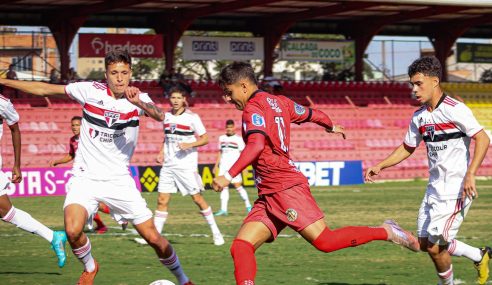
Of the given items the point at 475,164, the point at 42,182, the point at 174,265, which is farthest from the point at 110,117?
the point at 42,182

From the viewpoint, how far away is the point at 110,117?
9375mm

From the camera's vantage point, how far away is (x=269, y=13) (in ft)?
133

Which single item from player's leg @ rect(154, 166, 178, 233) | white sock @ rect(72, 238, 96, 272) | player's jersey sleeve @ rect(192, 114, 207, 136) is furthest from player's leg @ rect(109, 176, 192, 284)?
player's jersey sleeve @ rect(192, 114, 207, 136)

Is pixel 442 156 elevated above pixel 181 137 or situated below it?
above

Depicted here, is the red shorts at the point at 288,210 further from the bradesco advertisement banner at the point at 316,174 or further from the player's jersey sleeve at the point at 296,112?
the bradesco advertisement banner at the point at 316,174

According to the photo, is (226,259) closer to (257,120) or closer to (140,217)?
(140,217)

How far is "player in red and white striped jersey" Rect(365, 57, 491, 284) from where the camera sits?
8.99m

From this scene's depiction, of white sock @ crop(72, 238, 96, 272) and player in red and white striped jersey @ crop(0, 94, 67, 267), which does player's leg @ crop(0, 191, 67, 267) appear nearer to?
player in red and white striped jersey @ crop(0, 94, 67, 267)

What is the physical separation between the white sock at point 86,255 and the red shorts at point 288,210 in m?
1.88

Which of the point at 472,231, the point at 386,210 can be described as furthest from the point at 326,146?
the point at 472,231

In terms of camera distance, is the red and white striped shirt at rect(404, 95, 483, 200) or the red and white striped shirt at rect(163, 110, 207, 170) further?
the red and white striped shirt at rect(163, 110, 207, 170)

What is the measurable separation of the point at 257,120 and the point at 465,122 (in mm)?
2158

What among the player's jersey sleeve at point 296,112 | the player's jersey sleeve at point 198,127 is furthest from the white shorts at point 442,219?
the player's jersey sleeve at point 198,127

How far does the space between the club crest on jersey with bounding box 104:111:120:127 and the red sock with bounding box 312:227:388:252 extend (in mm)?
2449
